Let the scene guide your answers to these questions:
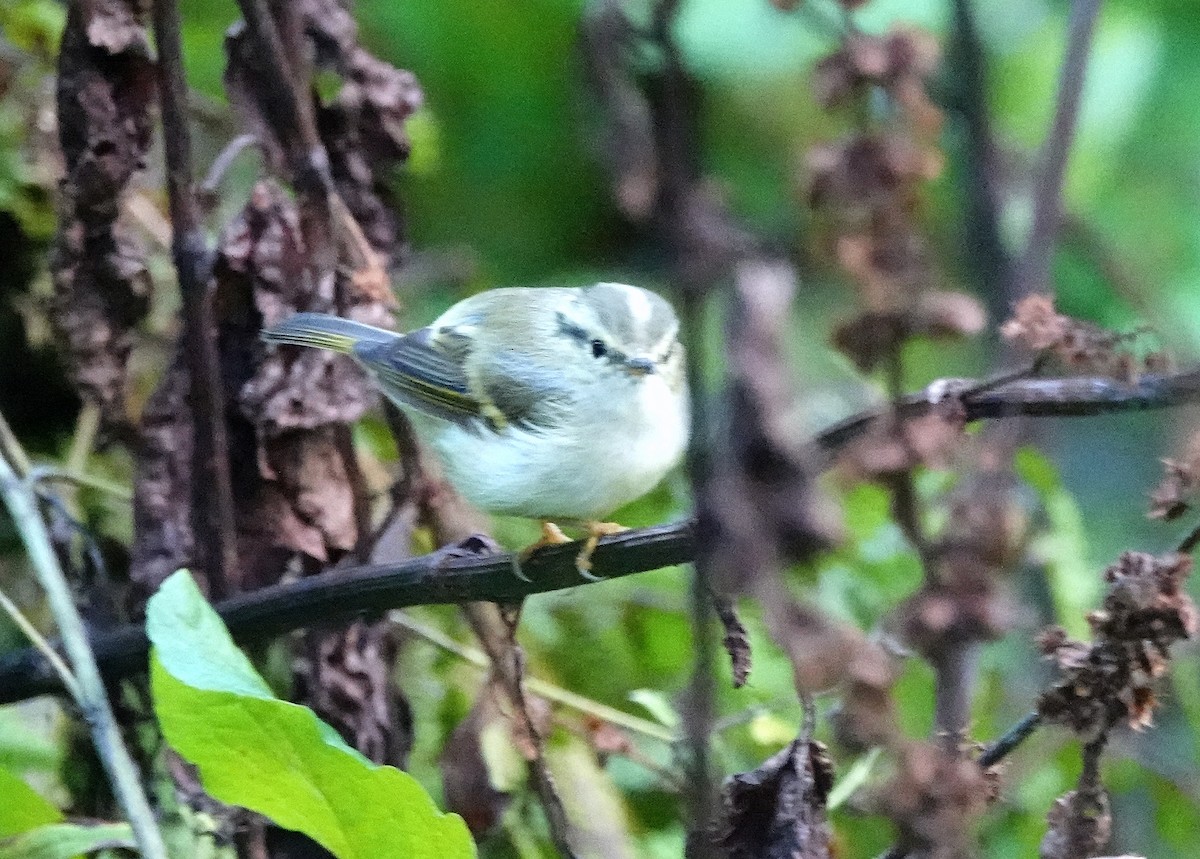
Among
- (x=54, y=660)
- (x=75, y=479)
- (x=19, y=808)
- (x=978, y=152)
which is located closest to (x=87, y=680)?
(x=54, y=660)

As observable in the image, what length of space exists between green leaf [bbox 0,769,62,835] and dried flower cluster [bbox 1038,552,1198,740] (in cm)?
96

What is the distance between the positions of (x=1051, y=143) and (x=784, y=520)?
0.72 meters

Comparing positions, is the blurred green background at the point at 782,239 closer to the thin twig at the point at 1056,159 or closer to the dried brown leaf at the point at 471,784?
the dried brown leaf at the point at 471,784

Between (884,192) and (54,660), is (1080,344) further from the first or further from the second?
(54,660)

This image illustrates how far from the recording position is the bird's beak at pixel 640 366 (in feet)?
5.65

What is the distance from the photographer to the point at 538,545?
159cm

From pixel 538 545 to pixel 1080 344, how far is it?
2.62ft

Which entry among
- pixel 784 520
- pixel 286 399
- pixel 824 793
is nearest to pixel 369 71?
pixel 286 399

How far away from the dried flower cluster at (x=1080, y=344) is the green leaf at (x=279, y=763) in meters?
0.60

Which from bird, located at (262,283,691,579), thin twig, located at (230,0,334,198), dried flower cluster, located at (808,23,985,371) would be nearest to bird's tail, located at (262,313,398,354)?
bird, located at (262,283,691,579)

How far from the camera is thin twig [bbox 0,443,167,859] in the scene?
133 cm

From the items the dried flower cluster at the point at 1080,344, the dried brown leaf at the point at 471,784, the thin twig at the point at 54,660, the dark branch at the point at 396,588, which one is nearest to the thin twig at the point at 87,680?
the thin twig at the point at 54,660

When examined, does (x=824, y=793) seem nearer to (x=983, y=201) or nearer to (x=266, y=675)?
(x=983, y=201)

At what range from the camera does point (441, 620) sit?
6.89 ft
